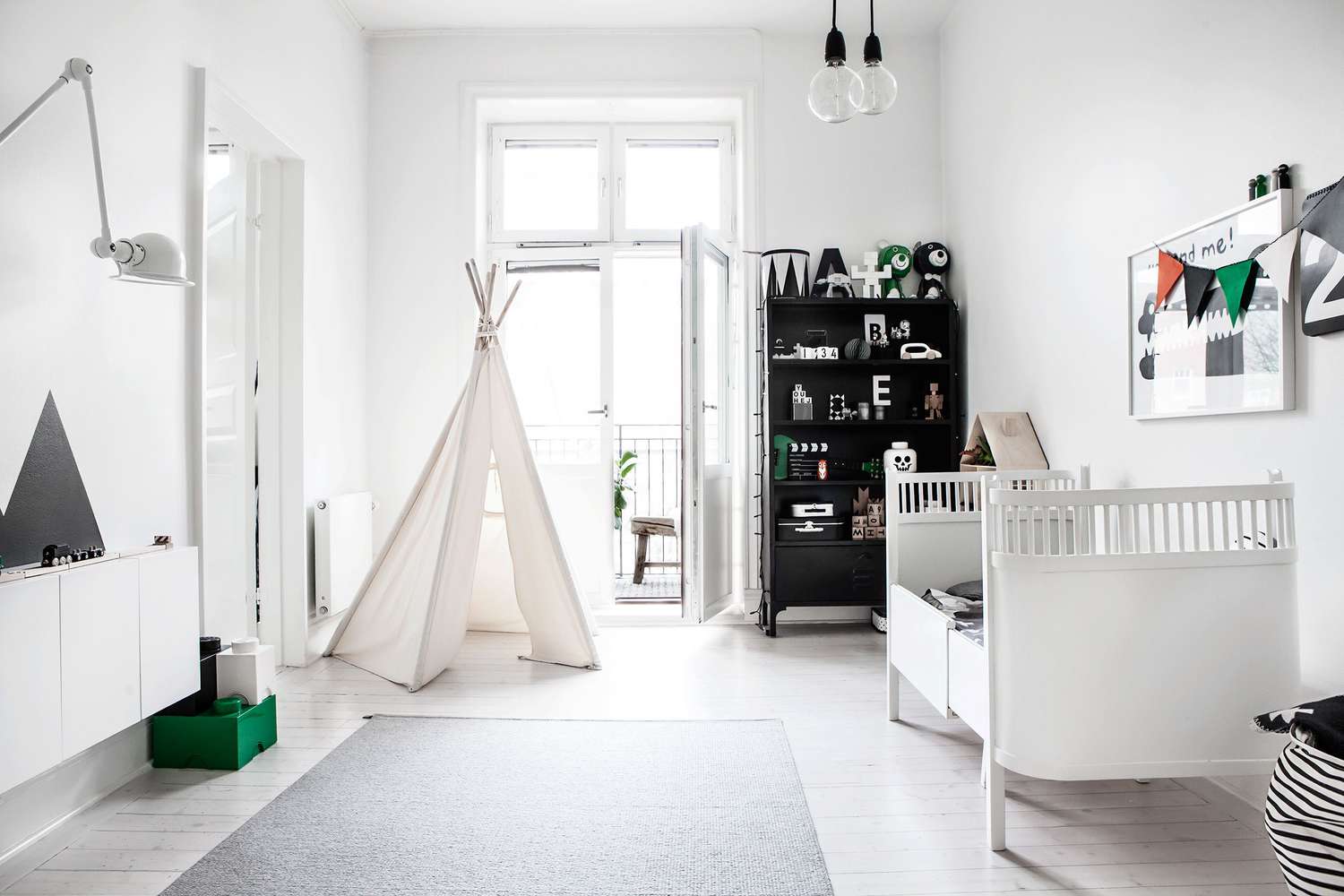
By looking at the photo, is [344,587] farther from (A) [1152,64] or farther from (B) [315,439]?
(A) [1152,64]

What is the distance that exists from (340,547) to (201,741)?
132 centimetres

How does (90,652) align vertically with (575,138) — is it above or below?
below

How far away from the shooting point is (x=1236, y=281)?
6.42ft

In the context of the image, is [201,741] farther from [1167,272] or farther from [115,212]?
[1167,272]

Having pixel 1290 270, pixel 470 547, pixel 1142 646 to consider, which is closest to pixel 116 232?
pixel 470 547

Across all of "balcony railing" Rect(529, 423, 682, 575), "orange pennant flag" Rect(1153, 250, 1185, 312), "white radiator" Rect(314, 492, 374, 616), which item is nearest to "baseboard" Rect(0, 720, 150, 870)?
"white radiator" Rect(314, 492, 374, 616)

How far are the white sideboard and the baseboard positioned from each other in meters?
0.13

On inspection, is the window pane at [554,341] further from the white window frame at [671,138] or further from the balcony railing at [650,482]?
the balcony railing at [650,482]

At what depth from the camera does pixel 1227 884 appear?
1.62 meters

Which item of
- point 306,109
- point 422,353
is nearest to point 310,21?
point 306,109

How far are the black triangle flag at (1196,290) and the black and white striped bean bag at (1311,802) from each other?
3.68ft

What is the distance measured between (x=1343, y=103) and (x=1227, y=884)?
1.69 m

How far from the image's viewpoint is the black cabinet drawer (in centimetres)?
375

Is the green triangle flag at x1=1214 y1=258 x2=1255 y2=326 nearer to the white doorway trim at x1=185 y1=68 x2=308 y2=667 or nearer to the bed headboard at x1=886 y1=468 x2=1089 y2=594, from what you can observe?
the bed headboard at x1=886 y1=468 x2=1089 y2=594
